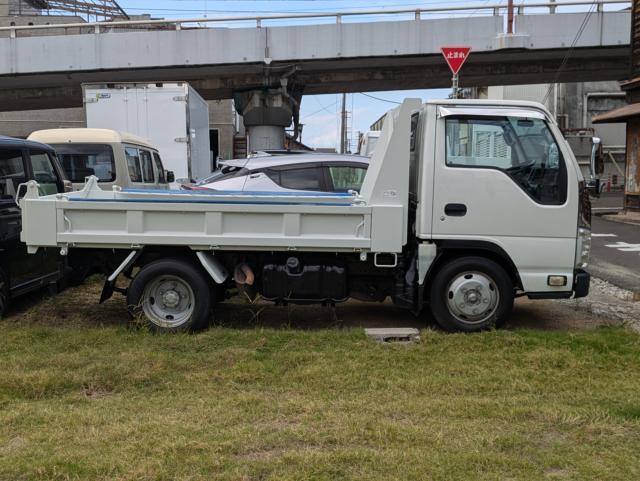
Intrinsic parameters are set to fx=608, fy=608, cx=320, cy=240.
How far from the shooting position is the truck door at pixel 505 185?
237 inches

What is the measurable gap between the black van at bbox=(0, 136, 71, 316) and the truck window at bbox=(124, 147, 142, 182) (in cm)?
341

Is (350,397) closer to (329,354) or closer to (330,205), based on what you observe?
(329,354)

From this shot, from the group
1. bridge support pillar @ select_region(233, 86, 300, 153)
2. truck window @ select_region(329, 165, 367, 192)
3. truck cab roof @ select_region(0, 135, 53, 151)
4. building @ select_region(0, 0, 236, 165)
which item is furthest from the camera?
building @ select_region(0, 0, 236, 165)

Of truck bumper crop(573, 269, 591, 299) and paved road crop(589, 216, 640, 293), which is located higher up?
truck bumper crop(573, 269, 591, 299)

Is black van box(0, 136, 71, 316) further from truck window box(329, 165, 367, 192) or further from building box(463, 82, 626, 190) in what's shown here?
building box(463, 82, 626, 190)

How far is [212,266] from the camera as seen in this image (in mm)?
6168

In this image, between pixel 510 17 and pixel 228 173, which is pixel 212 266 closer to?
pixel 228 173

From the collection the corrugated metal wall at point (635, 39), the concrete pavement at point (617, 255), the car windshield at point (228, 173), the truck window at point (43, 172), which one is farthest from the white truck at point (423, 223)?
the corrugated metal wall at point (635, 39)

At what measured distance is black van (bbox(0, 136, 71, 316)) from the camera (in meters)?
6.66

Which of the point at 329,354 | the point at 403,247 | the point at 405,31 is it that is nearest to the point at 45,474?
the point at 329,354

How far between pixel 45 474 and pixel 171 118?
11.1 meters

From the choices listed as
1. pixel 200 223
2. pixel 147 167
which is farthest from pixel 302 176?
pixel 147 167

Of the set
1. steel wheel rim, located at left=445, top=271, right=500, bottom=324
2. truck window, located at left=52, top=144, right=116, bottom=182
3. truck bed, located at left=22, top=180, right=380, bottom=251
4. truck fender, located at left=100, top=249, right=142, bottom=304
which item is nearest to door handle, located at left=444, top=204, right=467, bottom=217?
steel wheel rim, located at left=445, top=271, right=500, bottom=324

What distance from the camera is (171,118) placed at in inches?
527
